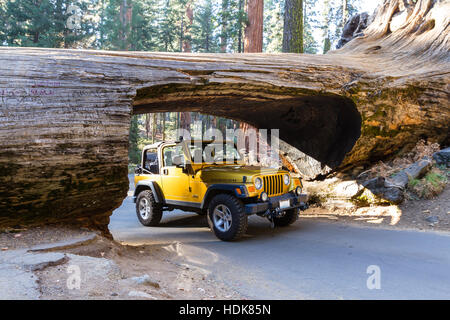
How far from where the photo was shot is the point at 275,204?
6062 millimetres

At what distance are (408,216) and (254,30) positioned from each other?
1036cm

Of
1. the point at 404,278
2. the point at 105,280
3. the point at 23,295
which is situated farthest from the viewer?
the point at 404,278

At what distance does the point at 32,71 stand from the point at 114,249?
9.37 ft

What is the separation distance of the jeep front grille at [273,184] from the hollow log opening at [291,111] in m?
1.77

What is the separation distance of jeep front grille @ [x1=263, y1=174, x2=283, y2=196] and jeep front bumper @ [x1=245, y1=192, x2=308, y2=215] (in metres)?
0.16

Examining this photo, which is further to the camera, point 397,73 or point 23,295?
point 397,73

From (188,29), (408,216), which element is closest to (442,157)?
(408,216)

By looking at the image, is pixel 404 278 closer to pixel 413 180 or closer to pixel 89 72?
pixel 413 180

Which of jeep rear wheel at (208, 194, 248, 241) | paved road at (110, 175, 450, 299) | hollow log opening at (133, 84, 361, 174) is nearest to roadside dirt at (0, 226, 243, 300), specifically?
paved road at (110, 175, 450, 299)

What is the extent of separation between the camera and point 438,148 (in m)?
8.63

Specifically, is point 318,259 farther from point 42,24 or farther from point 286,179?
point 42,24

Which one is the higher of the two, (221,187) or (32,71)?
(32,71)

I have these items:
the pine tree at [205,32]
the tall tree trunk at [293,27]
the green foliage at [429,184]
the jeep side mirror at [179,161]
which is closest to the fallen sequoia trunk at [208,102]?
the jeep side mirror at [179,161]
